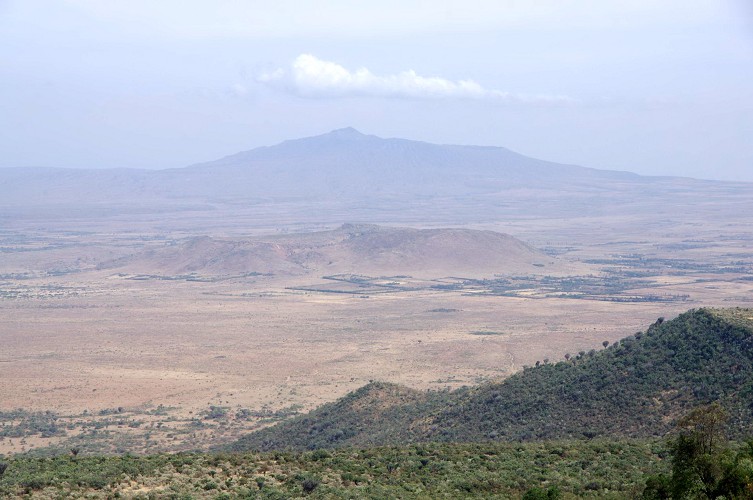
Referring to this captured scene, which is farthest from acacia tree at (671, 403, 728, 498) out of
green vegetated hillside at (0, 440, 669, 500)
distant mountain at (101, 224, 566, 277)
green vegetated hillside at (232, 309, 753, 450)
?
distant mountain at (101, 224, 566, 277)

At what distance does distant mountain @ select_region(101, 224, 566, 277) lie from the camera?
109m

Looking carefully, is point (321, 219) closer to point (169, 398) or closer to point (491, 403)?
point (169, 398)

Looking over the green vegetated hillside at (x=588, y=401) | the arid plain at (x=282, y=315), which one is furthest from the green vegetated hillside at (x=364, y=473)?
the arid plain at (x=282, y=315)

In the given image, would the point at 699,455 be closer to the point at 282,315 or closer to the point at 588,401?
the point at 588,401

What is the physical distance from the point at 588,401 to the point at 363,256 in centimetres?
8743

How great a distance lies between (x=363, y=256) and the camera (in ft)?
378

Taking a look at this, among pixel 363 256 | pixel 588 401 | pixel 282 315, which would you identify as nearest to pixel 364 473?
pixel 588 401

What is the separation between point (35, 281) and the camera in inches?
3947

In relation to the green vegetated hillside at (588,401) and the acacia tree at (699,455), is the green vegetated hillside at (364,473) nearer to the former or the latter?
the acacia tree at (699,455)

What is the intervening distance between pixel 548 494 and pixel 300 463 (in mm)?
7116

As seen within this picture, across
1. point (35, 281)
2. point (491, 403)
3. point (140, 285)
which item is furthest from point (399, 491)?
point (35, 281)

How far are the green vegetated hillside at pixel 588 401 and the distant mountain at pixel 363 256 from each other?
73116 millimetres

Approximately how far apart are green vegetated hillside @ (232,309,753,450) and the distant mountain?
Result: 7312cm

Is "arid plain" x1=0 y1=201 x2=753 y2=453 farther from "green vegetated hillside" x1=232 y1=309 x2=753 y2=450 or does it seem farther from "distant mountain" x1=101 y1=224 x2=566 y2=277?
"green vegetated hillside" x1=232 y1=309 x2=753 y2=450
